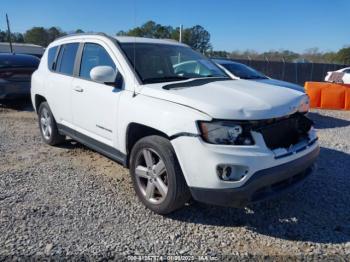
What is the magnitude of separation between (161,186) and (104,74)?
1.41 metres

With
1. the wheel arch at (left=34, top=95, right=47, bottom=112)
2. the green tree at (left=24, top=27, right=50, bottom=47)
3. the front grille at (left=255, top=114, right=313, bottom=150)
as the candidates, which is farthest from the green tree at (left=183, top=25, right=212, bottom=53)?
the green tree at (left=24, top=27, right=50, bottom=47)

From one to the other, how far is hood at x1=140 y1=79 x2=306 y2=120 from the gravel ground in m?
1.16

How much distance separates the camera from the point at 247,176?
3104mm

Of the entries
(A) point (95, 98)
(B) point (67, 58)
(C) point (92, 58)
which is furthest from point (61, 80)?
(A) point (95, 98)

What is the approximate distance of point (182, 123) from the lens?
3199 mm

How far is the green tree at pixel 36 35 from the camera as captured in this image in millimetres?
68125

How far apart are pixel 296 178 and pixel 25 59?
8.82m

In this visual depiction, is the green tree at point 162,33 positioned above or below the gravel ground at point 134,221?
above

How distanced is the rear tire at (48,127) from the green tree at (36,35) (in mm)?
66204

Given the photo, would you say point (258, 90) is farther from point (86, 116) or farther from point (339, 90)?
point (339, 90)

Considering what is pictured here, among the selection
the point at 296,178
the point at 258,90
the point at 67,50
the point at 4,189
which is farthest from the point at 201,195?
the point at 67,50

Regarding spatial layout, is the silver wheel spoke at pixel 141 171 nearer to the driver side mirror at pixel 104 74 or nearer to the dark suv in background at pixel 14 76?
the driver side mirror at pixel 104 74

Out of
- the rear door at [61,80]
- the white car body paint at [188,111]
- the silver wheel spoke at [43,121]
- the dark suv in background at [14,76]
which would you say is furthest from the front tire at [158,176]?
the dark suv in background at [14,76]

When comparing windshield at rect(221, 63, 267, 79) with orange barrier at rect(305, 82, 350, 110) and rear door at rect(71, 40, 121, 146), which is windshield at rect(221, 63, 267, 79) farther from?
rear door at rect(71, 40, 121, 146)
